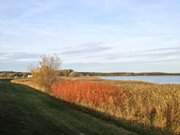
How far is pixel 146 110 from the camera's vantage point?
806 inches

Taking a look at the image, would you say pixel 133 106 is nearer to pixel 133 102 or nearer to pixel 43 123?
pixel 133 102

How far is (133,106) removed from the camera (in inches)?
867

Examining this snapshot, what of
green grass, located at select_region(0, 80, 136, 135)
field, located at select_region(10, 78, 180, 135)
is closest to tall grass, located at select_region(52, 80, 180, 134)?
field, located at select_region(10, 78, 180, 135)

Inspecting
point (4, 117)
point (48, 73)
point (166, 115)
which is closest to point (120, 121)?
point (166, 115)

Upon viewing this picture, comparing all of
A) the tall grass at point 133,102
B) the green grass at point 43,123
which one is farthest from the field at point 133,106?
the green grass at point 43,123

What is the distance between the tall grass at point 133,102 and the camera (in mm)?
18656

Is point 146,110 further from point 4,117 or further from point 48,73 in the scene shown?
point 48,73

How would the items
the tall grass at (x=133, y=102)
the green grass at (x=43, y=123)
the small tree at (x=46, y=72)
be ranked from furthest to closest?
the small tree at (x=46, y=72) < the tall grass at (x=133, y=102) < the green grass at (x=43, y=123)

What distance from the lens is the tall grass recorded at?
18.7 metres

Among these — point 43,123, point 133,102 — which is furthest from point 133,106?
point 43,123

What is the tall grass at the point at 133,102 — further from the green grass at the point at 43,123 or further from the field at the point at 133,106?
the green grass at the point at 43,123

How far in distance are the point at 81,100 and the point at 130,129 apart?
921cm

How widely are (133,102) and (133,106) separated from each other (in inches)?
22.1

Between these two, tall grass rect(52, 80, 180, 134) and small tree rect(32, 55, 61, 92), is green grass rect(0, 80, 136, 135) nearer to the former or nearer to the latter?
tall grass rect(52, 80, 180, 134)
